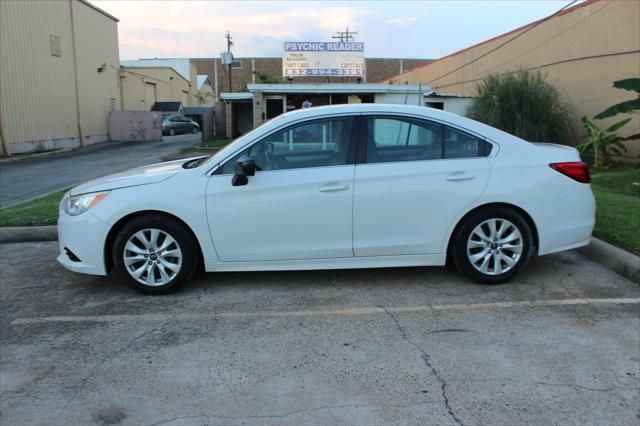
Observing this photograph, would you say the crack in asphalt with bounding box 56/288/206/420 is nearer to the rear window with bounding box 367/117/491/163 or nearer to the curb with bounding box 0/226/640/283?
the rear window with bounding box 367/117/491/163

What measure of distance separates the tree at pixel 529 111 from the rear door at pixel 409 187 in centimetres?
1142

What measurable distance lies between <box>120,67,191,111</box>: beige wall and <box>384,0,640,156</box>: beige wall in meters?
25.9

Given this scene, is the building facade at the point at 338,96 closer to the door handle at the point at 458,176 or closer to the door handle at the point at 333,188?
the door handle at the point at 458,176

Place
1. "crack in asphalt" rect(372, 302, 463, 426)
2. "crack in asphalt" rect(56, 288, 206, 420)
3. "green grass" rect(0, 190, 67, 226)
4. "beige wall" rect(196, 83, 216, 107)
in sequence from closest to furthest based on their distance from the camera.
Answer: "crack in asphalt" rect(372, 302, 463, 426) → "crack in asphalt" rect(56, 288, 206, 420) → "green grass" rect(0, 190, 67, 226) → "beige wall" rect(196, 83, 216, 107)

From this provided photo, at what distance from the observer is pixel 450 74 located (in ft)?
101

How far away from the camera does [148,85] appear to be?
45094 millimetres

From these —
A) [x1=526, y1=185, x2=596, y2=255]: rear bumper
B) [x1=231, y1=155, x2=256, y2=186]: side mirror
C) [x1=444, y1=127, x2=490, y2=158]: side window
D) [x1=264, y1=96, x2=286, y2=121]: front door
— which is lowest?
[x1=526, y1=185, x2=596, y2=255]: rear bumper

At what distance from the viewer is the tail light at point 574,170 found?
5.04 m

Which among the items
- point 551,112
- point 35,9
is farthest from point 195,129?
point 551,112

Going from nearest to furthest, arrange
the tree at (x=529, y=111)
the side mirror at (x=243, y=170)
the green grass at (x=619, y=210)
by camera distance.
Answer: the side mirror at (x=243, y=170)
the green grass at (x=619, y=210)
the tree at (x=529, y=111)

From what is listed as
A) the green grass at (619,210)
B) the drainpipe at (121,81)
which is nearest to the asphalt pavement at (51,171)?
the green grass at (619,210)

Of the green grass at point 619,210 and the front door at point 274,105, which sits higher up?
the front door at point 274,105

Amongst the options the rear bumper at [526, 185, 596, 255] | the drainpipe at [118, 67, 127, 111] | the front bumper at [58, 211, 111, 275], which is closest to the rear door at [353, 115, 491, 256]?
the rear bumper at [526, 185, 596, 255]

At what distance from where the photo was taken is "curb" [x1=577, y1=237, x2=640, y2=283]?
521 cm
